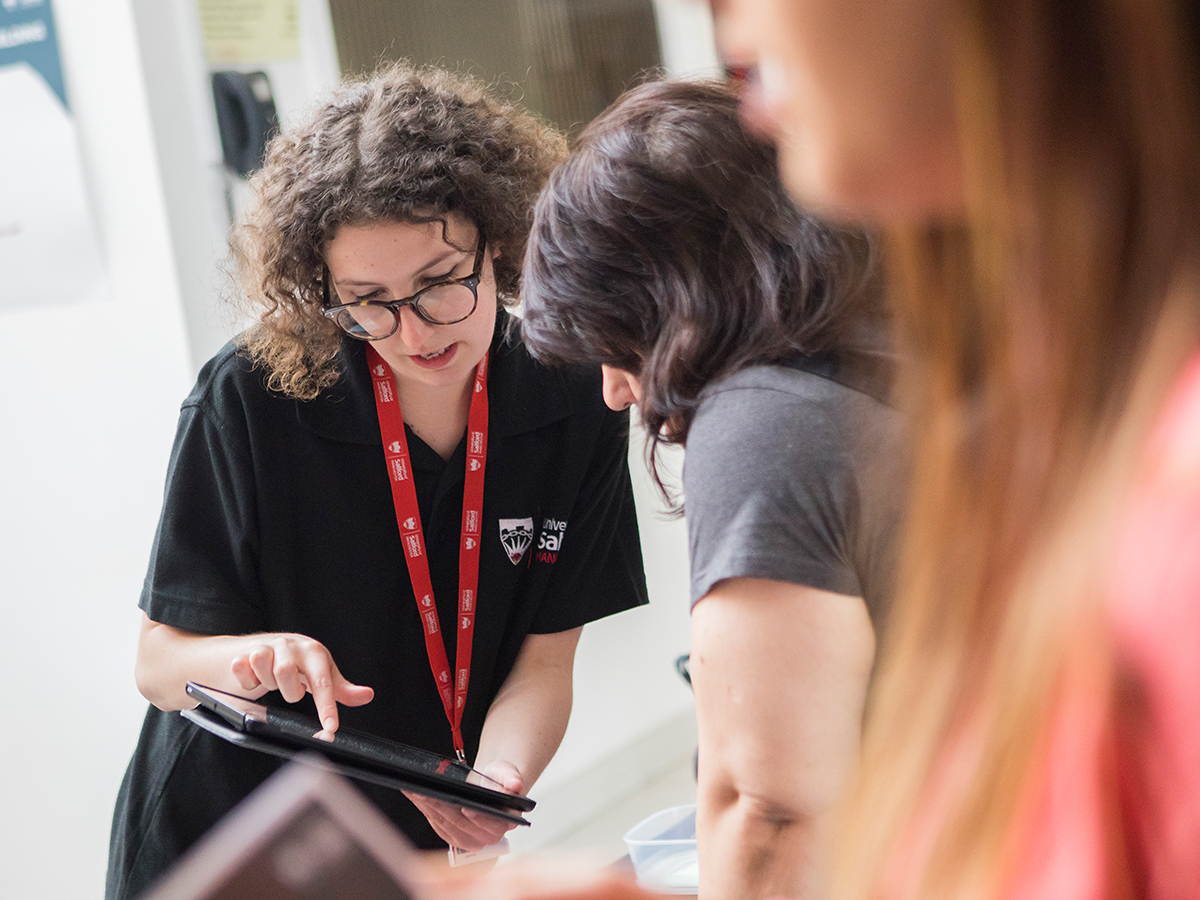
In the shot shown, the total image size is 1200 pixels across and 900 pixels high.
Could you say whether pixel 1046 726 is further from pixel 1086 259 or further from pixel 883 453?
pixel 883 453

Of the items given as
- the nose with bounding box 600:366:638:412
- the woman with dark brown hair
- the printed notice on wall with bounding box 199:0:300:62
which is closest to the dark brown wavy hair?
the woman with dark brown hair

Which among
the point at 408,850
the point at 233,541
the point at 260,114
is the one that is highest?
the point at 260,114

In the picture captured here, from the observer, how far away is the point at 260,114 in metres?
2.27

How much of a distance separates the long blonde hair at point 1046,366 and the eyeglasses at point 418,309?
1172 millimetres

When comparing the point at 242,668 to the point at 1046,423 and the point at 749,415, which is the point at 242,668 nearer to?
the point at 749,415

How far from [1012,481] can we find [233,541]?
130 centimetres

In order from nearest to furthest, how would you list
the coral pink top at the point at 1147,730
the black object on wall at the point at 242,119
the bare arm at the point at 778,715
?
the coral pink top at the point at 1147,730
the bare arm at the point at 778,715
the black object on wall at the point at 242,119

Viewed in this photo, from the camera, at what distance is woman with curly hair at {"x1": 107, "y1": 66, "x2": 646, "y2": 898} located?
1.53 m

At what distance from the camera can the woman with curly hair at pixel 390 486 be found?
153 centimetres

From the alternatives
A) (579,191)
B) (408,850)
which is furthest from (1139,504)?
(579,191)

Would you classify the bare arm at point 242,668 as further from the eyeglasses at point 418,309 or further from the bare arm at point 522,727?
the eyeglasses at point 418,309

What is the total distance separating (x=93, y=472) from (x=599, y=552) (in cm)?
120

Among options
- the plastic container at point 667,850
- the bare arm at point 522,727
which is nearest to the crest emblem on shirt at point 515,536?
the bare arm at point 522,727

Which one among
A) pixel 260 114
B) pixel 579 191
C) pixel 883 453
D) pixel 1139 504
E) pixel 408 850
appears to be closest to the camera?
pixel 1139 504
